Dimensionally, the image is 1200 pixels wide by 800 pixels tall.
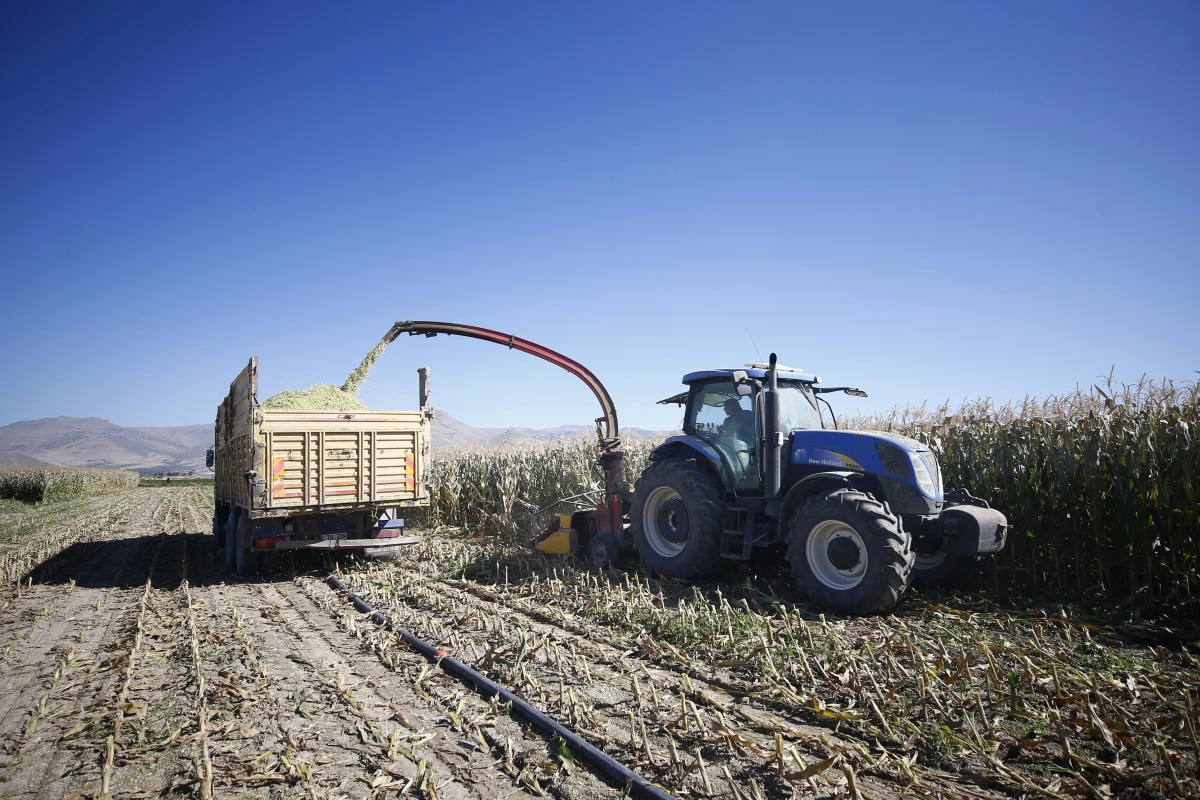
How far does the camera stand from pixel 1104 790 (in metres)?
3.18

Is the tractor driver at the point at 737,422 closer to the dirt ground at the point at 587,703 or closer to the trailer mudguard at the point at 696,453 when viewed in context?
the trailer mudguard at the point at 696,453

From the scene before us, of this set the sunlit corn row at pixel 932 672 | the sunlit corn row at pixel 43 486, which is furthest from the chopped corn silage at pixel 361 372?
the sunlit corn row at pixel 43 486

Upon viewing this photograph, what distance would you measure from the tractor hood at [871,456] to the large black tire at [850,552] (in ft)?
1.48

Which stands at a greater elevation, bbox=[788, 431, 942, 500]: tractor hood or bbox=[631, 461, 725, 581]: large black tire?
bbox=[788, 431, 942, 500]: tractor hood

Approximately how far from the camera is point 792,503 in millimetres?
6836

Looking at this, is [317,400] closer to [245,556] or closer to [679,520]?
[245,556]

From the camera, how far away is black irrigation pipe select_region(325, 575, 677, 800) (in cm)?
329

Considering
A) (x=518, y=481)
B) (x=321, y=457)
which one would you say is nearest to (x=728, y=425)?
(x=321, y=457)

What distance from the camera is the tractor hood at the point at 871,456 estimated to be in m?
6.51

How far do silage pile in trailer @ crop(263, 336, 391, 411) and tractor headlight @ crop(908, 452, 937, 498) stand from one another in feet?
23.2

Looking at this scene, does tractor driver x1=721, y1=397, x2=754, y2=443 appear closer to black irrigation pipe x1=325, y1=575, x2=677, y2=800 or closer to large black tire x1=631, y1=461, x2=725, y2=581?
large black tire x1=631, y1=461, x2=725, y2=581

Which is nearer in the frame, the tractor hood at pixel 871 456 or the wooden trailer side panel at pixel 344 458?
the tractor hood at pixel 871 456

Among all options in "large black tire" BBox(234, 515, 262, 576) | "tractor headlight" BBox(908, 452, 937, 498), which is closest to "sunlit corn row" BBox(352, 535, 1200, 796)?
"tractor headlight" BBox(908, 452, 937, 498)

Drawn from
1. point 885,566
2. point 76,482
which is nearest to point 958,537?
point 885,566
